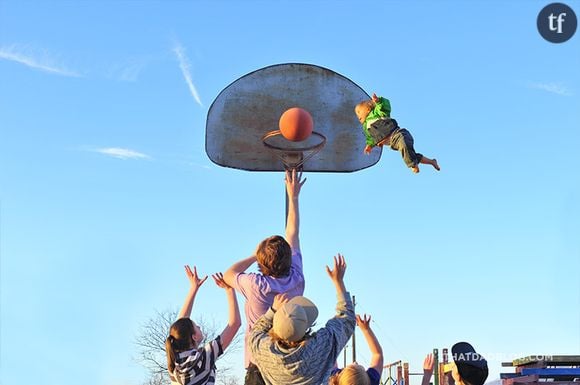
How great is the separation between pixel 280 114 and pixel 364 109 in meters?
1.06

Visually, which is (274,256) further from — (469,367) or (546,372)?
(546,372)

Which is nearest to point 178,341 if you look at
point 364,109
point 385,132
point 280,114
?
point 385,132

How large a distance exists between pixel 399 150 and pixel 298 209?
3101 mm

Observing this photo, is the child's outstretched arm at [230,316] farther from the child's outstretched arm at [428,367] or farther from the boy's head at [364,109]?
the boy's head at [364,109]

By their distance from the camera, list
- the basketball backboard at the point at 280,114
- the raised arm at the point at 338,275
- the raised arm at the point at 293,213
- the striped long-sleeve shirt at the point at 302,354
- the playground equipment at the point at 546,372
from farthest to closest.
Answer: the playground equipment at the point at 546,372 < the basketball backboard at the point at 280,114 < the raised arm at the point at 293,213 < the raised arm at the point at 338,275 < the striped long-sleeve shirt at the point at 302,354

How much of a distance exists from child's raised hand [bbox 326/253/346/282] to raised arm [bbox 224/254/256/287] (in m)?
0.98

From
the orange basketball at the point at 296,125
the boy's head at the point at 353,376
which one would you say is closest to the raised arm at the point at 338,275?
the boy's head at the point at 353,376

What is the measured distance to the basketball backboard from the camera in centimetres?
941

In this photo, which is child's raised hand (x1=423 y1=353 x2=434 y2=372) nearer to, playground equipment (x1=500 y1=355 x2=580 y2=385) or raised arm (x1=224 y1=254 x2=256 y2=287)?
raised arm (x1=224 y1=254 x2=256 y2=287)

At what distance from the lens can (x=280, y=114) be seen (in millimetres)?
9438

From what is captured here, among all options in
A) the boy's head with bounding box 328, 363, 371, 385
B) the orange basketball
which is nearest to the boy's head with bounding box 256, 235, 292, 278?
the boy's head with bounding box 328, 363, 371, 385

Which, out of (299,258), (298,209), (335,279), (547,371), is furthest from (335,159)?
(547,371)

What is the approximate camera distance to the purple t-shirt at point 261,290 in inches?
206

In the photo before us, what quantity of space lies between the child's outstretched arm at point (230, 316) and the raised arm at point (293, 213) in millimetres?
623
